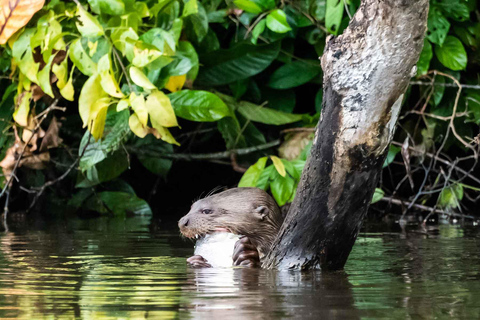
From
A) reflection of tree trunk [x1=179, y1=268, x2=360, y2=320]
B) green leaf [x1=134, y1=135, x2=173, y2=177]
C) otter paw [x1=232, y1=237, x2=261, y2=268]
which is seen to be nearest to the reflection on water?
reflection of tree trunk [x1=179, y1=268, x2=360, y2=320]

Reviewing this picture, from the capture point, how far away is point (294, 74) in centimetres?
585

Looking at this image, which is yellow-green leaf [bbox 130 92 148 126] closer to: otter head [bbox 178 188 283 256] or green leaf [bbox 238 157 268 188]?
otter head [bbox 178 188 283 256]

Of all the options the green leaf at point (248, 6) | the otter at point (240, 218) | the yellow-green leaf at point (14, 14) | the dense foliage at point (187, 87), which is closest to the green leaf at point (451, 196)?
the dense foliage at point (187, 87)

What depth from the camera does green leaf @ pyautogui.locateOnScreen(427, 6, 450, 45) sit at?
5.48 metres

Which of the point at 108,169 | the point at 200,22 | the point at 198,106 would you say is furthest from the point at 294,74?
the point at 108,169

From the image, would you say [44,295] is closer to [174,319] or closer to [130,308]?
[130,308]

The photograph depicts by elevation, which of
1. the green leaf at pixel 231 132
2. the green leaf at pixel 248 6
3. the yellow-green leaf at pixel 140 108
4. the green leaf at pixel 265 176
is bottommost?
the green leaf at pixel 265 176

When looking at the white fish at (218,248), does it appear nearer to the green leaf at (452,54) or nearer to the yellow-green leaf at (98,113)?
the yellow-green leaf at (98,113)

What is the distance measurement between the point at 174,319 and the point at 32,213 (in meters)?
5.13

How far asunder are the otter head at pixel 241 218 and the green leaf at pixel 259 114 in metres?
2.02

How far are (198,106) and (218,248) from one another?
1555mm

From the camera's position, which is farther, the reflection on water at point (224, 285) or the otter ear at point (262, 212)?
the otter ear at point (262, 212)

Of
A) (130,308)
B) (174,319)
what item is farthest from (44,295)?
(174,319)

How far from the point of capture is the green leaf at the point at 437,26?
548cm
